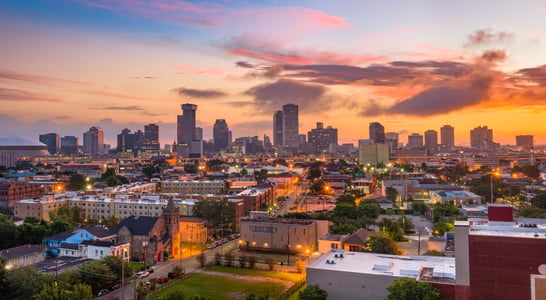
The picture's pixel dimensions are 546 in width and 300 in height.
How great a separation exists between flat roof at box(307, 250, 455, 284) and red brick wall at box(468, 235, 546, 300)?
1160 millimetres

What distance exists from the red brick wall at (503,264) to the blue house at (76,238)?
69.6 feet

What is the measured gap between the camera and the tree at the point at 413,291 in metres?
14.1

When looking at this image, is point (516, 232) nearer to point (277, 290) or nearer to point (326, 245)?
point (277, 290)

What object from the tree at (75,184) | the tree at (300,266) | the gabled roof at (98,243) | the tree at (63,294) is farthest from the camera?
the tree at (75,184)

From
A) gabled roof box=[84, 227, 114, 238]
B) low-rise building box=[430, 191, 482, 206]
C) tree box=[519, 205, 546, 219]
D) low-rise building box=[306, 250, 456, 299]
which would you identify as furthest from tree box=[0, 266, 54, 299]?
low-rise building box=[430, 191, 482, 206]

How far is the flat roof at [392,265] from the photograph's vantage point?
15.6 m

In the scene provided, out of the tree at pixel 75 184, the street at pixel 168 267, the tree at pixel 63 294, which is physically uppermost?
the tree at pixel 75 184

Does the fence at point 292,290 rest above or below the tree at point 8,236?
below

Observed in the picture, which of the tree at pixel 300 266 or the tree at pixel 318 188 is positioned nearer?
the tree at pixel 300 266

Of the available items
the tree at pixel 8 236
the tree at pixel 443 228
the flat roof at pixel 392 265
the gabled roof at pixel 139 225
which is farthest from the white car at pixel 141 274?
the tree at pixel 443 228

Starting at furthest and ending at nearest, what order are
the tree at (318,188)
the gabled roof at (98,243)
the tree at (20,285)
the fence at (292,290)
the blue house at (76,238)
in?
the tree at (318,188) < the blue house at (76,238) < the gabled roof at (98,243) < the fence at (292,290) < the tree at (20,285)

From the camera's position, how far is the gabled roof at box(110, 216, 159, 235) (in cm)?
2692

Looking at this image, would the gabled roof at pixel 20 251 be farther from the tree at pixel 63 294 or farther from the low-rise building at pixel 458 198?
the low-rise building at pixel 458 198

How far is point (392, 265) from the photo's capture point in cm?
1794
